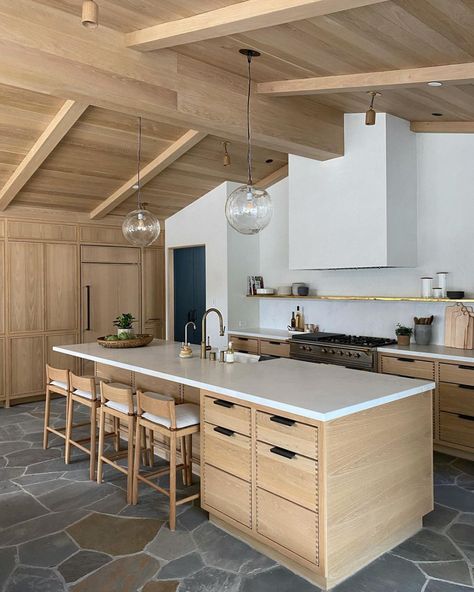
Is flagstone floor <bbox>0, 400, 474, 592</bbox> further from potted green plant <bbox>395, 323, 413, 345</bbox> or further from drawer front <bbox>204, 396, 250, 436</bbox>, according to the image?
potted green plant <bbox>395, 323, 413, 345</bbox>

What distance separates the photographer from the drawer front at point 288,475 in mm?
2479

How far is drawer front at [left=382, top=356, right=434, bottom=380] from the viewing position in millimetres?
4477

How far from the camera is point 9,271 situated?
627cm

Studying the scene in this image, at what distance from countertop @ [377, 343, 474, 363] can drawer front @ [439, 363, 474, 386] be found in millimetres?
64

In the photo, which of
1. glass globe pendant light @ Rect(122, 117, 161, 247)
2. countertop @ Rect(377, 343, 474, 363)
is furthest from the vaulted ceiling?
countertop @ Rect(377, 343, 474, 363)

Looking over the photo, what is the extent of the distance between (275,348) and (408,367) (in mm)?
1767

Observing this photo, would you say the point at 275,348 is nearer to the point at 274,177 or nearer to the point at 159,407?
the point at 274,177

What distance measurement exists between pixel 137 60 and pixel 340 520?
304cm

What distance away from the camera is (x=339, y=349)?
5.16 meters

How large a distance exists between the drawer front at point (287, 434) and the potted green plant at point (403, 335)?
8.90 feet

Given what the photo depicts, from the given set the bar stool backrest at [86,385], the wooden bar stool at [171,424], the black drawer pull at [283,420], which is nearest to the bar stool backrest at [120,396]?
the wooden bar stool at [171,424]

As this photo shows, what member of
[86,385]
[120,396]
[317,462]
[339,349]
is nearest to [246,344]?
[339,349]

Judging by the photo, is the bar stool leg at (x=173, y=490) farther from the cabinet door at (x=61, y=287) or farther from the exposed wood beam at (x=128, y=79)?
the cabinet door at (x=61, y=287)

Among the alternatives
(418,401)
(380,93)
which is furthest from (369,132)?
(418,401)
